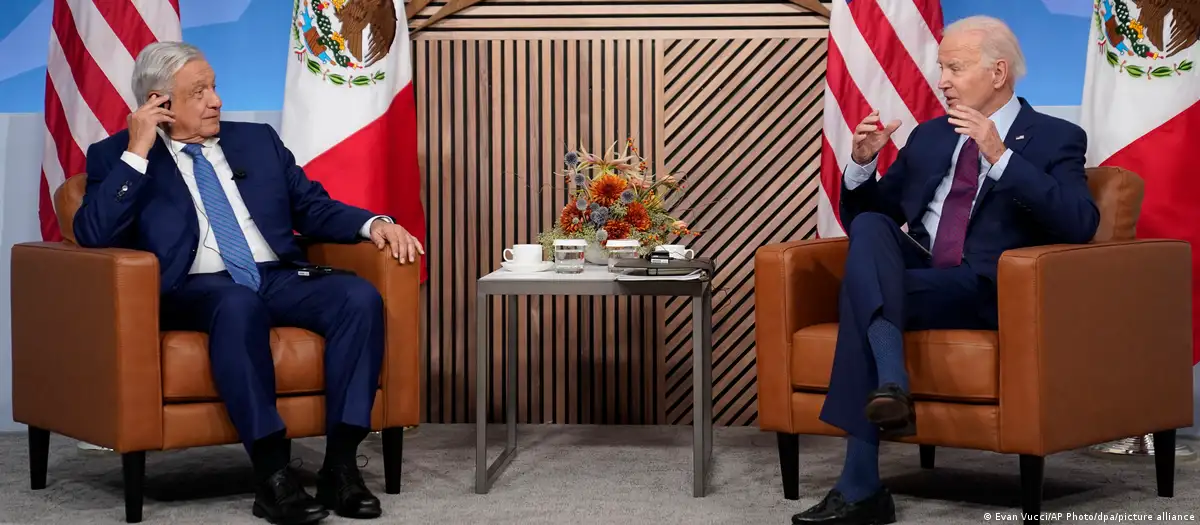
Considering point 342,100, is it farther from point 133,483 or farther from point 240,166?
point 133,483

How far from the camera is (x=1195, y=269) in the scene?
3.72 meters

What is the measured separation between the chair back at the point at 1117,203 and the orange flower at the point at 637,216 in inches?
45.6

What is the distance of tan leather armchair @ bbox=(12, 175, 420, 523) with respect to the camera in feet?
9.43

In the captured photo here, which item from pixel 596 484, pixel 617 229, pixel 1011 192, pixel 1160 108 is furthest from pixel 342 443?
pixel 1160 108

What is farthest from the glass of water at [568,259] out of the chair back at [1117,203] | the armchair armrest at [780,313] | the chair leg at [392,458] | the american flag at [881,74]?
the chair back at [1117,203]

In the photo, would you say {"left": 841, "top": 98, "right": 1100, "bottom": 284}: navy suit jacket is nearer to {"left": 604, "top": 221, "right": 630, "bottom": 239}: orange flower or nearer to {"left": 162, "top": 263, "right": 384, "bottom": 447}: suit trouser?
{"left": 604, "top": 221, "right": 630, "bottom": 239}: orange flower

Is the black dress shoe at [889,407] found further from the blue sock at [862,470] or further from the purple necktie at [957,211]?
the purple necktie at [957,211]

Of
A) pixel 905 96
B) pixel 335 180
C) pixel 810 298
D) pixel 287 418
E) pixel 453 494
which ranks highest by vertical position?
pixel 905 96

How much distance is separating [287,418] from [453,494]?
0.48 meters

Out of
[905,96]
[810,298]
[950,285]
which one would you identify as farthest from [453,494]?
[905,96]

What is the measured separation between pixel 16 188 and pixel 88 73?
24.2 inches

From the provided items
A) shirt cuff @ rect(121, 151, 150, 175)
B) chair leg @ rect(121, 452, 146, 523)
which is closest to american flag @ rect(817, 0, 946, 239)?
shirt cuff @ rect(121, 151, 150, 175)

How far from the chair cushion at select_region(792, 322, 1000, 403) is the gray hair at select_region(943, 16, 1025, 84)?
2.50 ft

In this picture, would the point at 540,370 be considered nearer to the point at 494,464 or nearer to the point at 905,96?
the point at 494,464
